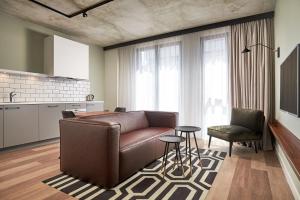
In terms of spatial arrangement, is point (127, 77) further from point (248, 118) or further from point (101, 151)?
point (101, 151)

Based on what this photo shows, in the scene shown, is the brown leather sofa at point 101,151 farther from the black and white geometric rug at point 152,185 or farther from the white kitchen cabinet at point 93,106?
the white kitchen cabinet at point 93,106

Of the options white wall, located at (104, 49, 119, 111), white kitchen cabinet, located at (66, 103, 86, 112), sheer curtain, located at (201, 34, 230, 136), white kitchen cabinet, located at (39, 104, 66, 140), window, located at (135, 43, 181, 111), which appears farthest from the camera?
white wall, located at (104, 49, 119, 111)

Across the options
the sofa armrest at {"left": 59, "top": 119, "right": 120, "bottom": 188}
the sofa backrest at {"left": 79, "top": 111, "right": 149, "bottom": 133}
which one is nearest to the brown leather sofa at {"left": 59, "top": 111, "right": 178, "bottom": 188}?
the sofa armrest at {"left": 59, "top": 119, "right": 120, "bottom": 188}

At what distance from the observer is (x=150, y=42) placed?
502cm

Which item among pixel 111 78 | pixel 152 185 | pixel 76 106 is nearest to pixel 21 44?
pixel 76 106

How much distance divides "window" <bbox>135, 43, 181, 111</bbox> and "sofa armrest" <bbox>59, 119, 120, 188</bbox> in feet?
9.60

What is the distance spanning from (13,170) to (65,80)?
8.86 ft

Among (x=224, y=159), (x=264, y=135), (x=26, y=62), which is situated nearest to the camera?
(x=224, y=159)

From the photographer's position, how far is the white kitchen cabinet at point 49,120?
12.1 ft

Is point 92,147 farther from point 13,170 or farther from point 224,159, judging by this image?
point 224,159

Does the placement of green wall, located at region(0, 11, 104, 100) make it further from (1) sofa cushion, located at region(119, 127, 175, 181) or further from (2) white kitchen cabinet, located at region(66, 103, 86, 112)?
(1) sofa cushion, located at region(119, 127, 175, 181)

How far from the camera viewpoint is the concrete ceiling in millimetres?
3199

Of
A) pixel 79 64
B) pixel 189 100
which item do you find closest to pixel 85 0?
pixel 79 64

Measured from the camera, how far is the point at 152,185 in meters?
2.07
